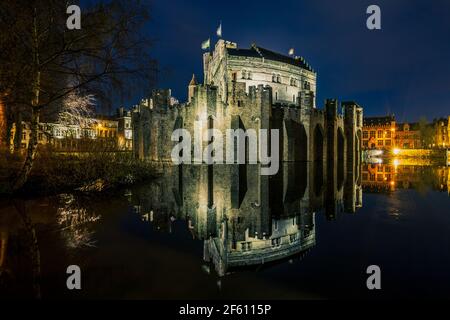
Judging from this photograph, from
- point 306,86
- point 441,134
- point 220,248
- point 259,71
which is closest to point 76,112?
point 220,248

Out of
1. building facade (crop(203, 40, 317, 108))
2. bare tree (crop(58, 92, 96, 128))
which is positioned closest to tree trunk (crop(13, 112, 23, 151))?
bare tree (crop(58, 92, 96, 128))

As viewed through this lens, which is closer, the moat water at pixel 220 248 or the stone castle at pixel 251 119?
the moat water at pixel 220 248

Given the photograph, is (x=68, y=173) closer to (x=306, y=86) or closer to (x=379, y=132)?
(x=306, y=86)

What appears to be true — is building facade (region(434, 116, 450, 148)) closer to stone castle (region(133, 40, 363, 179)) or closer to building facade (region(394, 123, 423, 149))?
building facade (region(394, 123, 423, 149))

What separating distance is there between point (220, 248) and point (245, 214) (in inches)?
136

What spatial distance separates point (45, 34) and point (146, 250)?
32.2 feet

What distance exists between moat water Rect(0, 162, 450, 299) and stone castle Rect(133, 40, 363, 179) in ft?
55.7

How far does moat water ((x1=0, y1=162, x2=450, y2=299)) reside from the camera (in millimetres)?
4227

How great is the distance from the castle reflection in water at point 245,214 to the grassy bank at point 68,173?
211 cm

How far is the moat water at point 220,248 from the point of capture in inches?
166

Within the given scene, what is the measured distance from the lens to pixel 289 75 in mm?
54219

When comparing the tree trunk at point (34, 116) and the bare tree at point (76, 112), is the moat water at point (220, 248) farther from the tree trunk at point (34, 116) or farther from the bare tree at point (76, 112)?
the bare tree at point (76, 112)

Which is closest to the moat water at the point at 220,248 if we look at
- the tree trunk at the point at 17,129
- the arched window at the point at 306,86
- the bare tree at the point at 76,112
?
the bare tree at the point at 76,112
